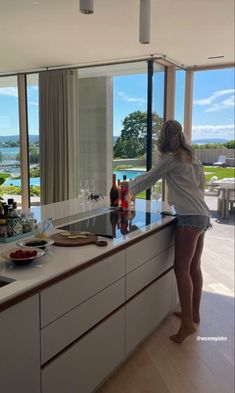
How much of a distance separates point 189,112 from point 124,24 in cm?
230

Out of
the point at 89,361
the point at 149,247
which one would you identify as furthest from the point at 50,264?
the point at 149,247

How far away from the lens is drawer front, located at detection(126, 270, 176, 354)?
7.57ft

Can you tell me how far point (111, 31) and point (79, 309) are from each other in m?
2.99

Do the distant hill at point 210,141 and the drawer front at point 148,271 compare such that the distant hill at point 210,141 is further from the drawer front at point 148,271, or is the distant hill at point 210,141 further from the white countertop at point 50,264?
the white countertop at point 50,264

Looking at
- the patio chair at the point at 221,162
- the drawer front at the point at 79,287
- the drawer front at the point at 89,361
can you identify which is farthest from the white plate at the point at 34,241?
the patio chair at the point at 221,162

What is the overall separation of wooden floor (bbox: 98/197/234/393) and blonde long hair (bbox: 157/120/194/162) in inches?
52.8

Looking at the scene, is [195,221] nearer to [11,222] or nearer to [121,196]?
[121,196]

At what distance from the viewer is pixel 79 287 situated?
175cm

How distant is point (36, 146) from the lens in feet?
20.5

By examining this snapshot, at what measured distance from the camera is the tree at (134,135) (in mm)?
5285

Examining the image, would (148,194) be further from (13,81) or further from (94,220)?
(13,81)

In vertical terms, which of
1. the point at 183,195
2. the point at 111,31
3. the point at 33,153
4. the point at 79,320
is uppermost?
the point at 111,31

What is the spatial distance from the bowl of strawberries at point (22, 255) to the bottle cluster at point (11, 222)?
307mm

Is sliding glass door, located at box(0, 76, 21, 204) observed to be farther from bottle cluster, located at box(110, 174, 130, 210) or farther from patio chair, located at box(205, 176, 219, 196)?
bottle cluster, located at box(110, 174, 130, 210)
